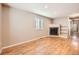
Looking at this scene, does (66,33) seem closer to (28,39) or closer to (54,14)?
(54,14)

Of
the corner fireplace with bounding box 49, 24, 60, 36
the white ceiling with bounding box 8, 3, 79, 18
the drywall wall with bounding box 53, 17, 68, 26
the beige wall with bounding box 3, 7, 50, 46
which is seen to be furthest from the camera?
the beige wall with bounding box 3, 7, 50, 46

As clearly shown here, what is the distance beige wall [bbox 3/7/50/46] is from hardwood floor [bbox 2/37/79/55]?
0.84 feet

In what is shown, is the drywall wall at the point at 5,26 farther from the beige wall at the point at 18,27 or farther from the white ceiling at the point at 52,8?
the white ceiling at the point at 52,8

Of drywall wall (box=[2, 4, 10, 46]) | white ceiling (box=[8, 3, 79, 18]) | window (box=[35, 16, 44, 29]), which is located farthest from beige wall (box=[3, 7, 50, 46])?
white ceiling (box=[8, 3, 79, 18])

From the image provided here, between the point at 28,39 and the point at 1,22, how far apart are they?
1.11 meters

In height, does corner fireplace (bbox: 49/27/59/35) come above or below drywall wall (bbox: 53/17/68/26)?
below

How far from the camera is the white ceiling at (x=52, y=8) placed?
148 inches

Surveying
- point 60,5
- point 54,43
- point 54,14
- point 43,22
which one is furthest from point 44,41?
point 60,5

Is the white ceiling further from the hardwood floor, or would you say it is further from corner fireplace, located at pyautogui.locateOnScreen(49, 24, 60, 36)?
the hardwood floor

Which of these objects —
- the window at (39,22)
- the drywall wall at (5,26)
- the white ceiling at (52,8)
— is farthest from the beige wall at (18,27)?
the white ceiling at (52,8)

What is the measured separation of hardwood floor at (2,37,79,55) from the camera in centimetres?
386

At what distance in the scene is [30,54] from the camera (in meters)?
3.80

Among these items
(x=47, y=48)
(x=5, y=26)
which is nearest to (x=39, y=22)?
(x=47, y=48)

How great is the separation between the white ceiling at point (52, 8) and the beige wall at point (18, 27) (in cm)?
25
